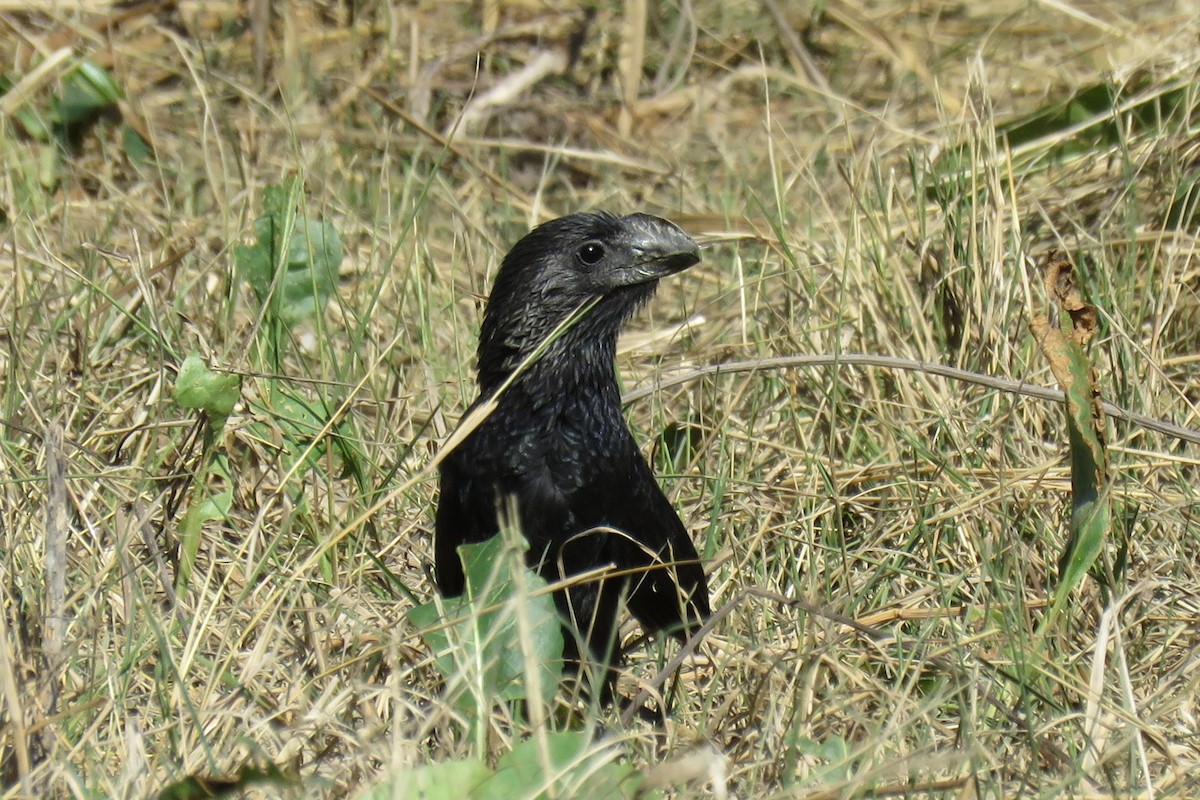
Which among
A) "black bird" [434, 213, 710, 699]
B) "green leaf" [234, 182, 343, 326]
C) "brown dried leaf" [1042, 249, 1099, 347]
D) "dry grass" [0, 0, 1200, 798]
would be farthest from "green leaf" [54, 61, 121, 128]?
"brown dried leaf" [1042, 249, 1099, 347]

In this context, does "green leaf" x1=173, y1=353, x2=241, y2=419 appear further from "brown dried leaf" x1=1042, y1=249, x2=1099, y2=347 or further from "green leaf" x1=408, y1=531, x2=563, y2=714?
"brown dried leaf" x1=1042, y1=249, x2=1099, y2=347

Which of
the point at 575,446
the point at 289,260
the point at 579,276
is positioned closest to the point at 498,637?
the point at 575,446

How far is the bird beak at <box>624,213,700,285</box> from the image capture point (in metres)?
3.31

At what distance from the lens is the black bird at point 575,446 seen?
10.4ft

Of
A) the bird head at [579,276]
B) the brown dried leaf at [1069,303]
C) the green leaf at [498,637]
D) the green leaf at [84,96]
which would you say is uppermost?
the green leaf at [84,96]

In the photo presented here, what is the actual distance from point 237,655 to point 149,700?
6.7 inches

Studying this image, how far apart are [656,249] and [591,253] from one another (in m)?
0.14

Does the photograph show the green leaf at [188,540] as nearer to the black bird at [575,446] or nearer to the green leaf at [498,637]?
the black bird at [575,446]

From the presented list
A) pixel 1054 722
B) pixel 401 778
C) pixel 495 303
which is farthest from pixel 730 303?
pixel 401 778

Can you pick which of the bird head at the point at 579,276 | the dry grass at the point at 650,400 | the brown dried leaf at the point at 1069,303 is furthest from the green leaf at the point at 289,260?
the brown dried leaf at the point at 1069,303

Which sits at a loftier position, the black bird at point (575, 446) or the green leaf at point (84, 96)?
the green leaf at point (84, 96)

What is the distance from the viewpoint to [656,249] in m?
3.31

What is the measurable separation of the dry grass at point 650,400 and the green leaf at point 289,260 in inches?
3.2

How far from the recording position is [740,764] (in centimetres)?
265
